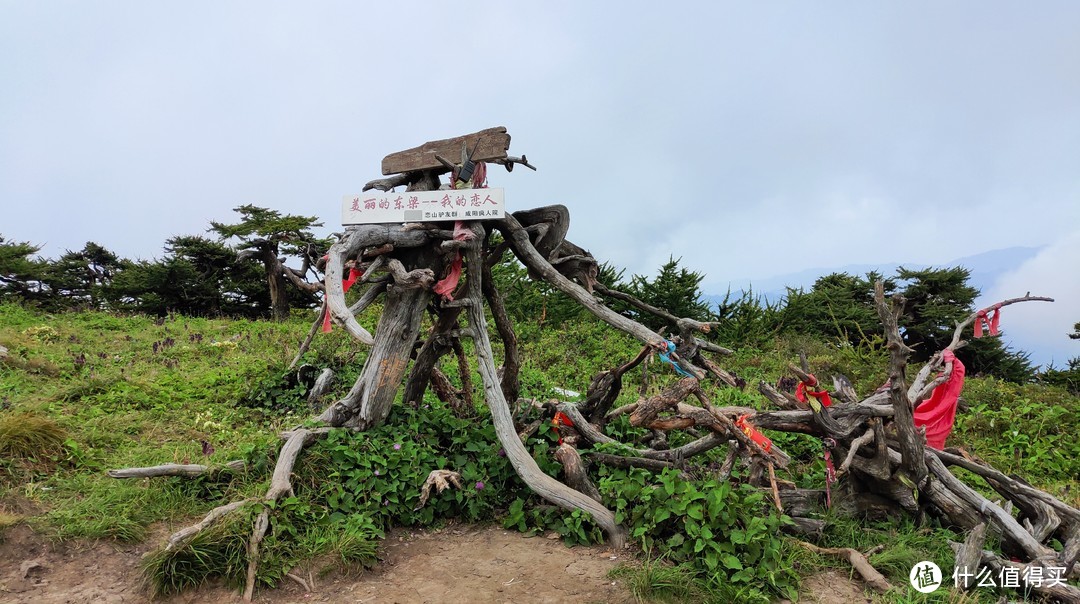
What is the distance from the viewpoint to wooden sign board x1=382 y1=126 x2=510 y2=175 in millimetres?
5129

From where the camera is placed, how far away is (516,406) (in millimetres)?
5785

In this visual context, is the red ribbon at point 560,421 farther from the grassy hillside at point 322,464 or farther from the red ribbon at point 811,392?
the red ribbon at point 811,392

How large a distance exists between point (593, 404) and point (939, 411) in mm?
2763

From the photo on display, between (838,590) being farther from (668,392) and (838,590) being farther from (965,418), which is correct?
(965,418)

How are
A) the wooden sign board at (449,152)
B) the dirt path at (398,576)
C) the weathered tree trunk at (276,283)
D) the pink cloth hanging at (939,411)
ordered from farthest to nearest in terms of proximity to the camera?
the weathered tree trunk at (276,283) → the wooden sign board at (449,152) → the pink cloth hanging at (939,411) → the dirt path at (398,576)

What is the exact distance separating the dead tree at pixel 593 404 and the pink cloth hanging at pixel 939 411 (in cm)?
13

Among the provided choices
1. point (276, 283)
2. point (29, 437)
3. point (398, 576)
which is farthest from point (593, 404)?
point (276, 283)

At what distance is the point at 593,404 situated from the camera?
5.58 m

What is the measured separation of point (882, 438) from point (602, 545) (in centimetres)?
219

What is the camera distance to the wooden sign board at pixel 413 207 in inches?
196

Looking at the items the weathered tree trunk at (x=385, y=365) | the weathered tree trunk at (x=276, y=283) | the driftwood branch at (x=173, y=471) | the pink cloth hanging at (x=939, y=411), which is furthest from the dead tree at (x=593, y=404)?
the weathered tree trunk at (x=276, y=283)

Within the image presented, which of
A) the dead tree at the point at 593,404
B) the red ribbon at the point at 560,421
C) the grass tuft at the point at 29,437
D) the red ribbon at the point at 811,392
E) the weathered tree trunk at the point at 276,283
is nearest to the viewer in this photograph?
the dead tree at the point at 593,404

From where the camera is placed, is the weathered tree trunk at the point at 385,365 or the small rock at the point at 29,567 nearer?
the small rock at the point at 29,567

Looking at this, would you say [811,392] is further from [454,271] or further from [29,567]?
[29,567]
